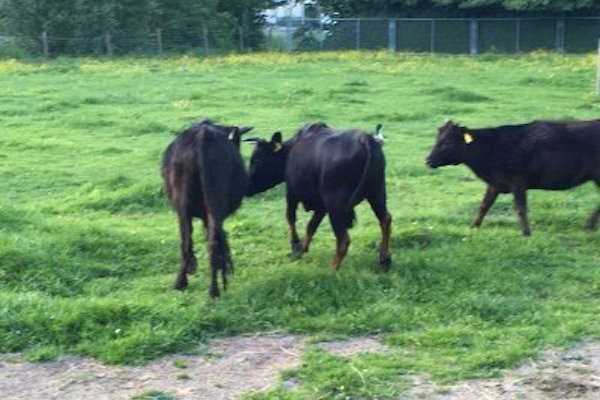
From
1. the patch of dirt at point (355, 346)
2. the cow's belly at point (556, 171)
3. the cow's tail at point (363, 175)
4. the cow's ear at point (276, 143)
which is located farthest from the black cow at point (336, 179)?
the cow's belly at point (556, 171)

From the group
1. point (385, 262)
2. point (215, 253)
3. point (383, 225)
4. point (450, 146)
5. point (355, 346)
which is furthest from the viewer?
point (450, 146)

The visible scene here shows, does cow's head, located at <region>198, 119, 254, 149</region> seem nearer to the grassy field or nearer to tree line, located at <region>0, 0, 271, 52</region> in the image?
the grassy field

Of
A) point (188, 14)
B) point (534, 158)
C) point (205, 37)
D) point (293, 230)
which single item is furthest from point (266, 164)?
point (188, 14)

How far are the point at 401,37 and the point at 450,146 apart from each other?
111 feet

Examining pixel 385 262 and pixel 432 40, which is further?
pixel 432 40

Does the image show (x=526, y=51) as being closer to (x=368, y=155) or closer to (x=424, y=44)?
(x=424, y=44)

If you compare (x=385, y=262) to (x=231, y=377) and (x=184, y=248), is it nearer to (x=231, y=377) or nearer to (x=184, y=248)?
(x=184, y=248)

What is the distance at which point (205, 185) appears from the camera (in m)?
7.02

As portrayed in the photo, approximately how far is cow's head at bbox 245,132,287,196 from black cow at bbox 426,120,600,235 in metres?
2.11

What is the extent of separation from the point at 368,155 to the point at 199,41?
3569 cm

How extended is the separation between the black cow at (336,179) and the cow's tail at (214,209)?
0.92m

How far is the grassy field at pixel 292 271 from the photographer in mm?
6121

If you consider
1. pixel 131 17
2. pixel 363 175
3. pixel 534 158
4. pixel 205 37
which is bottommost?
pixel 534 158

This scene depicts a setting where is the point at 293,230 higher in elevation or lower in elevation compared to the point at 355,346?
higher
